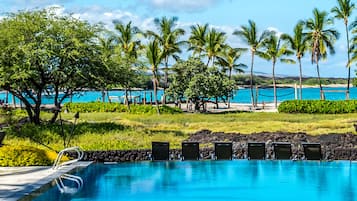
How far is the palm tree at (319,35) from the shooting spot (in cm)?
4766

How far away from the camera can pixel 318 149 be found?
17297 mm

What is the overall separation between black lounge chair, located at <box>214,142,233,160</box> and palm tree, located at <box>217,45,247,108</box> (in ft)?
110

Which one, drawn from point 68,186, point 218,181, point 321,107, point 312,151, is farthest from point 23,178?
point 321,107

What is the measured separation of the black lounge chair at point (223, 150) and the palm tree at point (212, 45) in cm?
3100

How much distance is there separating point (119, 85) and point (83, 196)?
38.8 ft

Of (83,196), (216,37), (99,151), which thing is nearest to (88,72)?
(99,151)

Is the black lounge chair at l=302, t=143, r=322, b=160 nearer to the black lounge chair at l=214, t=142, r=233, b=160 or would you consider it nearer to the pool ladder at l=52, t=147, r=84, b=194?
the black lounge chair at l=214, t=142, r=233, b=160

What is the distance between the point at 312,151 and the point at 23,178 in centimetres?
889

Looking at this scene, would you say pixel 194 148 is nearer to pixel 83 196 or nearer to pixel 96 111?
pixel 83 196

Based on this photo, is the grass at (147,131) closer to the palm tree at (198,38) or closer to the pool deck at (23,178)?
the pool deck at (23,178)

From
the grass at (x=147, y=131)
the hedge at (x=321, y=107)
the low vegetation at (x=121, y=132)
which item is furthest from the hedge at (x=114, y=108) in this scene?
the low vegetation at (x=121, y=132)

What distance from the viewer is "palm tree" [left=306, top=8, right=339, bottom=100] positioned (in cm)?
4766

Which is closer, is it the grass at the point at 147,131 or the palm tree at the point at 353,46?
the grass at the point at 147,131

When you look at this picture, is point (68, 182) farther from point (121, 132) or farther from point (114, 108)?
point (114, 108)
